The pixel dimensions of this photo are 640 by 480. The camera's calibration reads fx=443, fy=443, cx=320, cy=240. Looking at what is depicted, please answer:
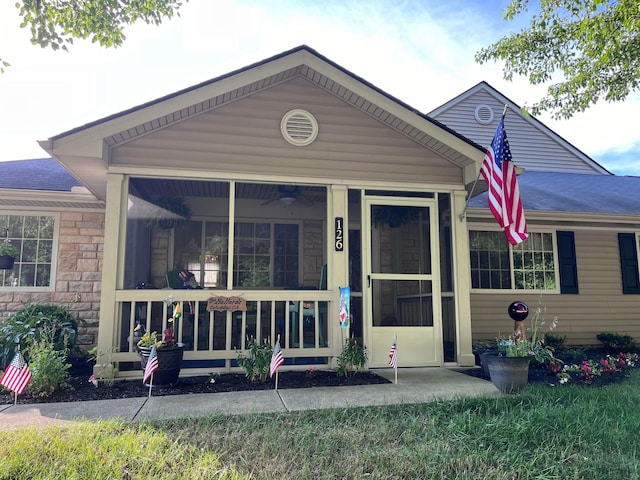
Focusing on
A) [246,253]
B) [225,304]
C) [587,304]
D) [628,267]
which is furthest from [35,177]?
[628,267]

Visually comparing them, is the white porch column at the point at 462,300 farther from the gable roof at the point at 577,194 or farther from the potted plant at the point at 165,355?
the potted plant at the point at 165,355

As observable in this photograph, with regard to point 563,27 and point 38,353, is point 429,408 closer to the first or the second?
point 38,353

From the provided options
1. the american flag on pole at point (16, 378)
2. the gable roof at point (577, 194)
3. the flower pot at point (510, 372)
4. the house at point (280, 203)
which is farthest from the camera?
the gable roof at point (577, 194)

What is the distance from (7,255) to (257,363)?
4.10m

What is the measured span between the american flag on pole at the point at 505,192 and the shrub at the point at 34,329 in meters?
5.18

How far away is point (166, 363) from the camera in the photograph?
457cm

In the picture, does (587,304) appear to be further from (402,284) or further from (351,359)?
(351,359)

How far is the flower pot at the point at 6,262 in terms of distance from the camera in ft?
20.3

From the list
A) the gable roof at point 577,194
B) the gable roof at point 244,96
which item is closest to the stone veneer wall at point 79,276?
the gable roof at point 244,96

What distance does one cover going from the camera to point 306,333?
571 cm

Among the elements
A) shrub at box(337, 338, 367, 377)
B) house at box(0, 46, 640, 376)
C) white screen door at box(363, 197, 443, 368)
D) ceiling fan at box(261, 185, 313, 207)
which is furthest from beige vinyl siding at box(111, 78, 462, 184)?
shrub at box(337, 338, 367, 377)

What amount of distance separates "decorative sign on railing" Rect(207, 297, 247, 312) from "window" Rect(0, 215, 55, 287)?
3162 millimetres

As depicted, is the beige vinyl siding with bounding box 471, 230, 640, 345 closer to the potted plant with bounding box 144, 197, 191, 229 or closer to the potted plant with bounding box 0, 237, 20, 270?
the potted plant with bounding box 144, 197, 191, 229

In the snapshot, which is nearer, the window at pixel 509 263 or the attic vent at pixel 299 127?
the attic vent at pixel 299 127
